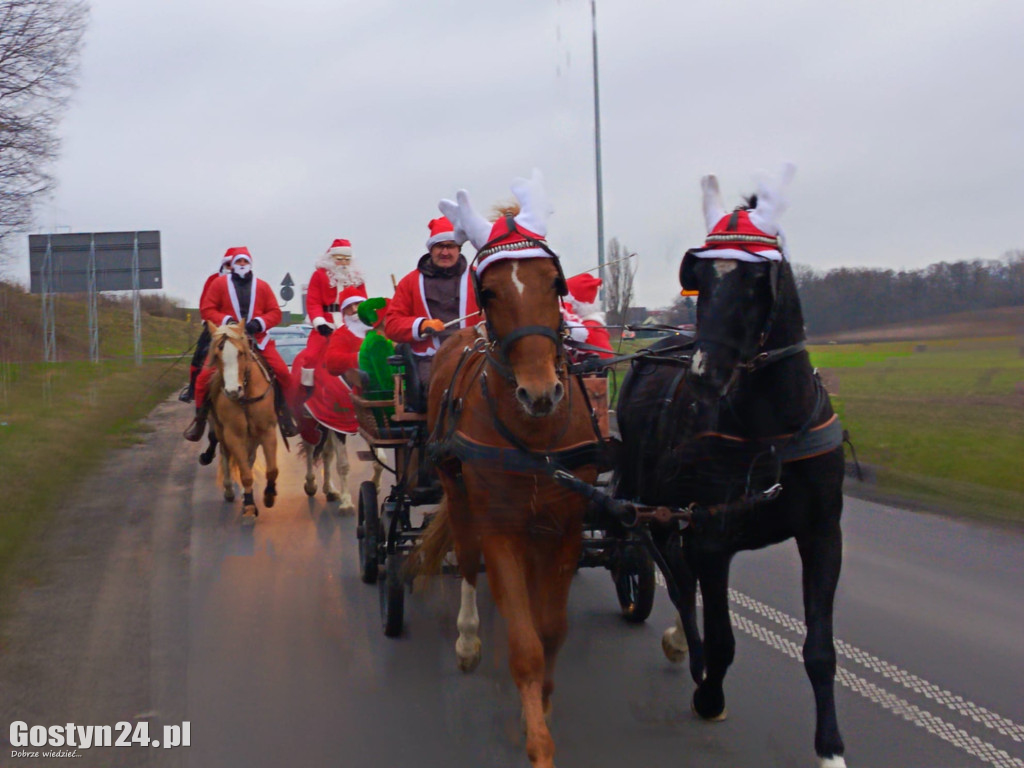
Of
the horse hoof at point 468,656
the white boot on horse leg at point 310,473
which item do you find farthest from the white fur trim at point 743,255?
the white boot on horse leg at point 310,473

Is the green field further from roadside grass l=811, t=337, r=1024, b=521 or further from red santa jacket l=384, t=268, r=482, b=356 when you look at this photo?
red santa jacket l=384, t=268, r=482, b=356

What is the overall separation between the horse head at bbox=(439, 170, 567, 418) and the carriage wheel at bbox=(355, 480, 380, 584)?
2.83 m

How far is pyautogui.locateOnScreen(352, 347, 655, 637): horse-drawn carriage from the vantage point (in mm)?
5754

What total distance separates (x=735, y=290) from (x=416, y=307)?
3.00 m

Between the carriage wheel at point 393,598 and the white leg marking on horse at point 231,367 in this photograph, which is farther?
the white leg marking on horse at point 231,367

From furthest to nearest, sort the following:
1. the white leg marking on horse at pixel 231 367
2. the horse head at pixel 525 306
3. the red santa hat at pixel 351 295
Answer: the white leg marking on horse at pixel 231 367 → the red santa hat at pixel 351 295 → the horse head at pixel 525 306

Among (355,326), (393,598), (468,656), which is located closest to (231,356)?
(355,326)

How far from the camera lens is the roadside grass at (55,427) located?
998 cm

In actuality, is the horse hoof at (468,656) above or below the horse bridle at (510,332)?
below

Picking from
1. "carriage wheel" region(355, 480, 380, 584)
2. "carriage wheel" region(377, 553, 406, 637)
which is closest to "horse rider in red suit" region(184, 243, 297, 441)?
"carriage wheel" region(355, 480, 380, 584)

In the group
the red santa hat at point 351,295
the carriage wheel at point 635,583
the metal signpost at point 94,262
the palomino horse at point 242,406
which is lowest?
the carriage wheel at point 635,583

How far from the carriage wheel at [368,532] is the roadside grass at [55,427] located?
2533mm

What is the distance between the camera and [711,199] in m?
4.60

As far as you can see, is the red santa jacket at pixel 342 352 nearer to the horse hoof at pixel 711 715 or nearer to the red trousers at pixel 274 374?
the red trousers at pixel 274 374
